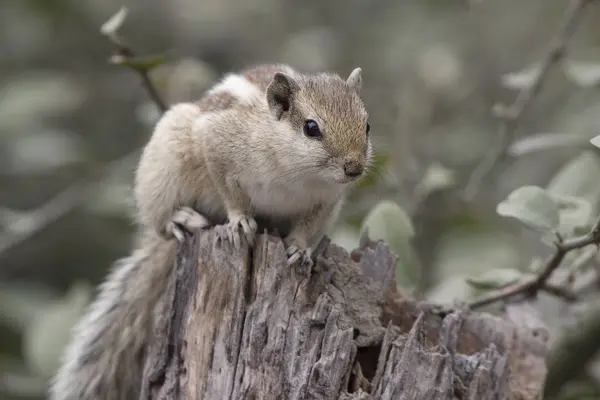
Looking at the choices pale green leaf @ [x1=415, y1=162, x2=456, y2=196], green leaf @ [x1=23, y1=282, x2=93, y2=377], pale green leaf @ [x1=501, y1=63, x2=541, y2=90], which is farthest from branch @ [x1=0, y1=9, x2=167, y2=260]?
pale green leaf @ [x1=501, y1=63, x2=541, y2=90]

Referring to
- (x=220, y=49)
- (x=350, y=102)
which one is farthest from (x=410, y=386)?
(x=220, y=49)

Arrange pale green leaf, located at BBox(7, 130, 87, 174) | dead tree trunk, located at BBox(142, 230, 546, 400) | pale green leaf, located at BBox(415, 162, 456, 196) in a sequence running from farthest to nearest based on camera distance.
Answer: pale green leaf, located at BBox(7, 130, 87, 174)
pale green leaf, located at BBox(415, 162, 456, 196)
dead tree trunk, located at BBox(142, 230, 546, 400)

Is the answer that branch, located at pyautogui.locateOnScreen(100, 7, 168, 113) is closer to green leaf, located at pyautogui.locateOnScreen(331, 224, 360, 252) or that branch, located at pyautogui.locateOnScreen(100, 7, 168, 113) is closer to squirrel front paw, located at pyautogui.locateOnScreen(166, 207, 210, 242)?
squirrel front paw, located at pyautogui.locateOnScreen(166, 207, 210, 242)

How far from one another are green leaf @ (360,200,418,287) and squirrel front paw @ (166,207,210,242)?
1.40 ft

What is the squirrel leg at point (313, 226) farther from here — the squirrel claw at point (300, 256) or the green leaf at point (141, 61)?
the green leaf at point (141, 61)

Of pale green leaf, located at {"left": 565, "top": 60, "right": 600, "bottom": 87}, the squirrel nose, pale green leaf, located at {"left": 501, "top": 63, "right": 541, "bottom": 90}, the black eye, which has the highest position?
pale green leaf, located at {"left": 501, "top": 63, "right": 541, "bottom": 90}

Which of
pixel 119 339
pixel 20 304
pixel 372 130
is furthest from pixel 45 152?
pixel 372 130

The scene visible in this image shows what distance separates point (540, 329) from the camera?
2.36m

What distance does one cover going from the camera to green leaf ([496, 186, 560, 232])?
Answer: 205 cm

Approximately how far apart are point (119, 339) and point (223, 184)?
517 millimetres

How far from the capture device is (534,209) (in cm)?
207

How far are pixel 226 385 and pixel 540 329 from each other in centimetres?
91

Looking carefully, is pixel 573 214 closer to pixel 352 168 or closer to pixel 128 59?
pixel 352 168

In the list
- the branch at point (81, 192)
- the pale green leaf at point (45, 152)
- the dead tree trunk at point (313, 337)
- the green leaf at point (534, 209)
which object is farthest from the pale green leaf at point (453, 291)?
the pale green leaf at point (45, 152)
